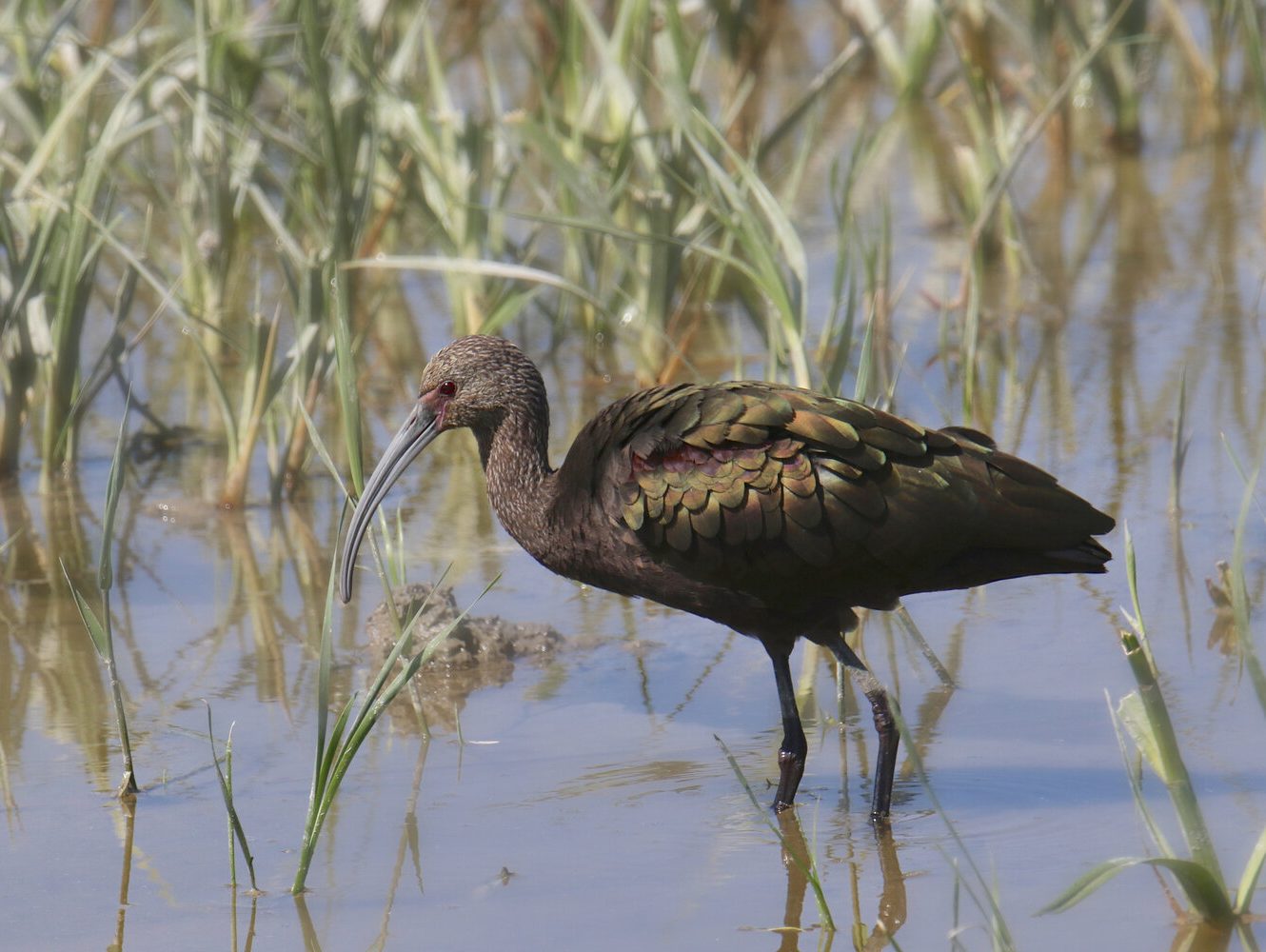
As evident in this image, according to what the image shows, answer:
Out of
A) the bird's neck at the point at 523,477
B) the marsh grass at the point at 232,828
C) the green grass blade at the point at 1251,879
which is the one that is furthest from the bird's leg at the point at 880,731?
the marsh grass at the point at 232,828

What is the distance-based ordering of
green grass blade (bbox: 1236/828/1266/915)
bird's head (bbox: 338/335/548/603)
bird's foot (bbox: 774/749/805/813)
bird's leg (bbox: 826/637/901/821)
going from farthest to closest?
bird's head (bbox: 338/335/548/603), bird's foot (bbox: 774/749/805/813), bird's leg (bbox: 826/637/901/821), green grass blade (bbox: 1236/828/1266/915)

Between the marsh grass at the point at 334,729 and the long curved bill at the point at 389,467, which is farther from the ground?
the long curved bill at the point at 389,467

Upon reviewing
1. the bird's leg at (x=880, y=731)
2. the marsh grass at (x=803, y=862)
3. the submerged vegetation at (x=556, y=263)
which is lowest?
the marsh grass at (x=803, y=862)

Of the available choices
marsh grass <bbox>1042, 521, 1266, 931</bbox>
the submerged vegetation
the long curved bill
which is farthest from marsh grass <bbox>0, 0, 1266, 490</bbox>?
marsh grass <bbox>1042, 521, 1266, 931</bbox>

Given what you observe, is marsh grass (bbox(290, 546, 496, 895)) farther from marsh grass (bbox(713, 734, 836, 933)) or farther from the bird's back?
the bird's back

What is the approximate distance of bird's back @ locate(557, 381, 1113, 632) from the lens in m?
4.32

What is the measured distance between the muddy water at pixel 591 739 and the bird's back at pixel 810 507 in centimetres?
45

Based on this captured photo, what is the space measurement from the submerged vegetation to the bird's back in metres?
0.47

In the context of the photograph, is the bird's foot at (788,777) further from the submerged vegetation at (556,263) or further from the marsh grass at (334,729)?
the marsh grass at (334,729)

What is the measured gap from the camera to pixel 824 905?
135 inches

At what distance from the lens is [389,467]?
488cm

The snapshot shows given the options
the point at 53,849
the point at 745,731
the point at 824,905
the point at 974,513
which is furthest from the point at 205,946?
the point at 974,513

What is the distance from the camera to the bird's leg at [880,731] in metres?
4.26

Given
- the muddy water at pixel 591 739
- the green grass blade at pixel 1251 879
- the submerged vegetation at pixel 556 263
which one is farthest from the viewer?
the submerged vegetation at pixel 556 263
